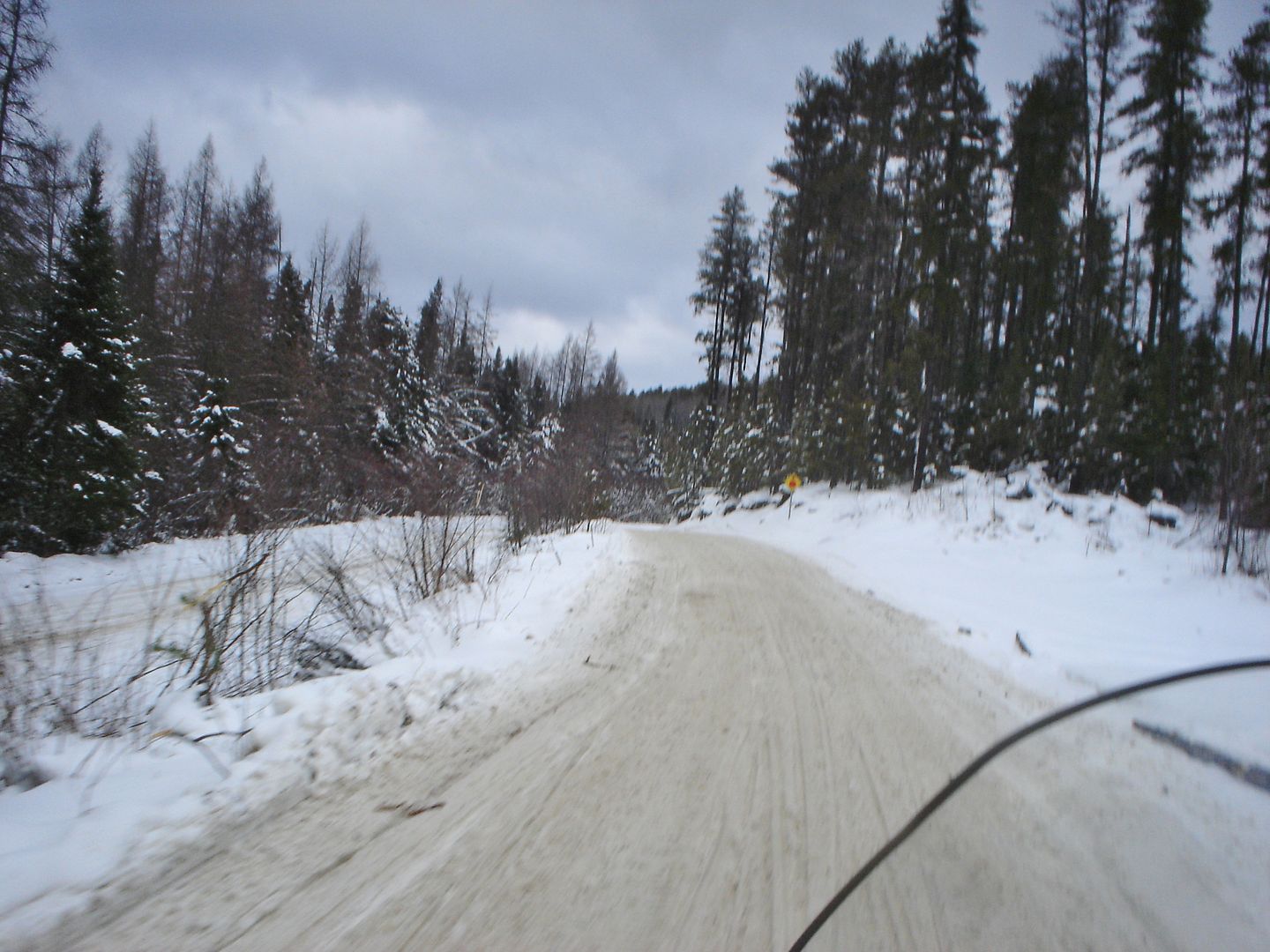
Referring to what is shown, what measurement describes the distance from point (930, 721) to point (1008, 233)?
2422 centimetres

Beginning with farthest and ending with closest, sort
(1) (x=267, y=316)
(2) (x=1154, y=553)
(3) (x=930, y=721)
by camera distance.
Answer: (1) (x=267, y=316)
(2) (x=1154, y=553)
(3) (x=930, y=721)

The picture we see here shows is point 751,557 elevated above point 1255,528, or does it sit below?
below

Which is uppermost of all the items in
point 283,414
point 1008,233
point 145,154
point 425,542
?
point 145,154

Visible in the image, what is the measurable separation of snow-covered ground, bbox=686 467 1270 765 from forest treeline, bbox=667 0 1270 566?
9.72ft

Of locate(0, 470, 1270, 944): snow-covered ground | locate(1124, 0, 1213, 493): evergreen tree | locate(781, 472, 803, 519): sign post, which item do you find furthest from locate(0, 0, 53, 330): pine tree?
locate(1124, 0, 1213, 493): evergreen tree

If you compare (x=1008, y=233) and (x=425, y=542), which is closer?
(x=425, y=542)

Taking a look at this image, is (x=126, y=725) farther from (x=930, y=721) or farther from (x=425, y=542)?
(x=930, y=721)

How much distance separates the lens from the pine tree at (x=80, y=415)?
1048 cm

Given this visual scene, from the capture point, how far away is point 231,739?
324cm

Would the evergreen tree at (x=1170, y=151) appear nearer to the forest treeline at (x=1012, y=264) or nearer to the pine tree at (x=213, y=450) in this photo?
the forest treeline at (x=1012, y=264)

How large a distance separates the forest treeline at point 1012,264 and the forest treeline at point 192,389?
10.0 m

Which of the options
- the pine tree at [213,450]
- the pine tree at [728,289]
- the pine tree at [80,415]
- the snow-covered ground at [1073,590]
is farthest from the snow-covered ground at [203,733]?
the pine tree at [728,289]

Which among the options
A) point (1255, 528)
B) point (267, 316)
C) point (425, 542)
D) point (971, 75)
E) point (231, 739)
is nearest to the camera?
point (231, 739)

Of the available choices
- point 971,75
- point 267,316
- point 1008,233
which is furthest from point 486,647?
point 267,316
